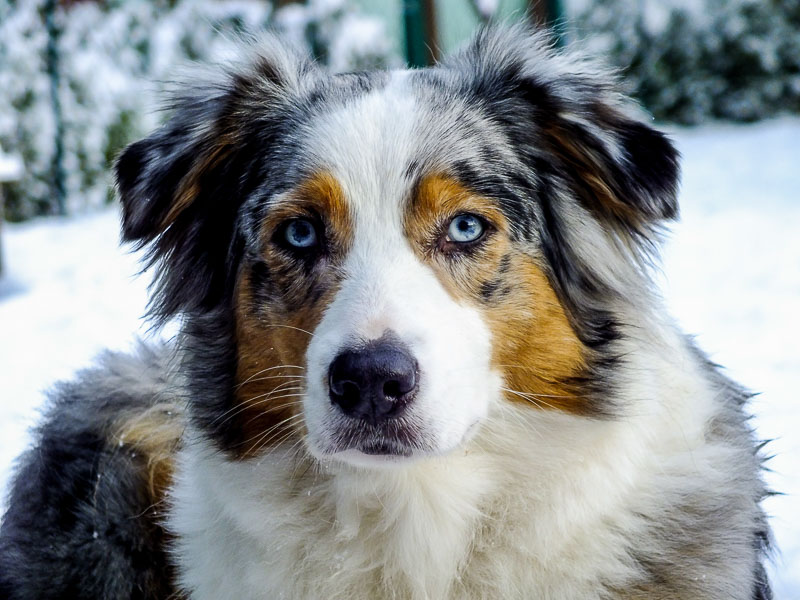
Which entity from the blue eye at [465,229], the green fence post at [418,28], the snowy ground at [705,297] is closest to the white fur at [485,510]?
the blue eye at [465,229]

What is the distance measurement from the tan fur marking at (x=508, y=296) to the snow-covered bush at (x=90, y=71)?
28.4ft

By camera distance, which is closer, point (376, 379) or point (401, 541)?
point (376, 379)

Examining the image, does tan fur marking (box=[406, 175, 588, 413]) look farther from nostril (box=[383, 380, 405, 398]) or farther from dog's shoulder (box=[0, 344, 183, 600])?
dog's shoulder (box=[0, 344, 183, 600])

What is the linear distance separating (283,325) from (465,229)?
572 mm

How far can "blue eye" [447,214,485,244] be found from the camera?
265 centimetres

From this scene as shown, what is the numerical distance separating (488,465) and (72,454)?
1709mm

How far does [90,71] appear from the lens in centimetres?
1125

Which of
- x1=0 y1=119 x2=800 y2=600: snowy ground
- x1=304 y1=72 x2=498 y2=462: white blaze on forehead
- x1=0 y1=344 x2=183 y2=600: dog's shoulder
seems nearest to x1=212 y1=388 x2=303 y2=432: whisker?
x1=304 y1=72 x2=498 y2=462: white blaze on forehead

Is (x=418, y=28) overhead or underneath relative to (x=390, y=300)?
overhead

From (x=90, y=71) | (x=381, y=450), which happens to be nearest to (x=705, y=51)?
(x=90, y=71)

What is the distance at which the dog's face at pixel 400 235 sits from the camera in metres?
2.41

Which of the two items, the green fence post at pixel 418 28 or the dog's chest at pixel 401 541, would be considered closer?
the dog's chest at pixel 401 541

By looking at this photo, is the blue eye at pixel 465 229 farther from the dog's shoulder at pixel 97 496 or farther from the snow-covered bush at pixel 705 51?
the snow-covered bush at pixel 705 51

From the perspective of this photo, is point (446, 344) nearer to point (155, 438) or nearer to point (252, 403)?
A: point (252, 403)
